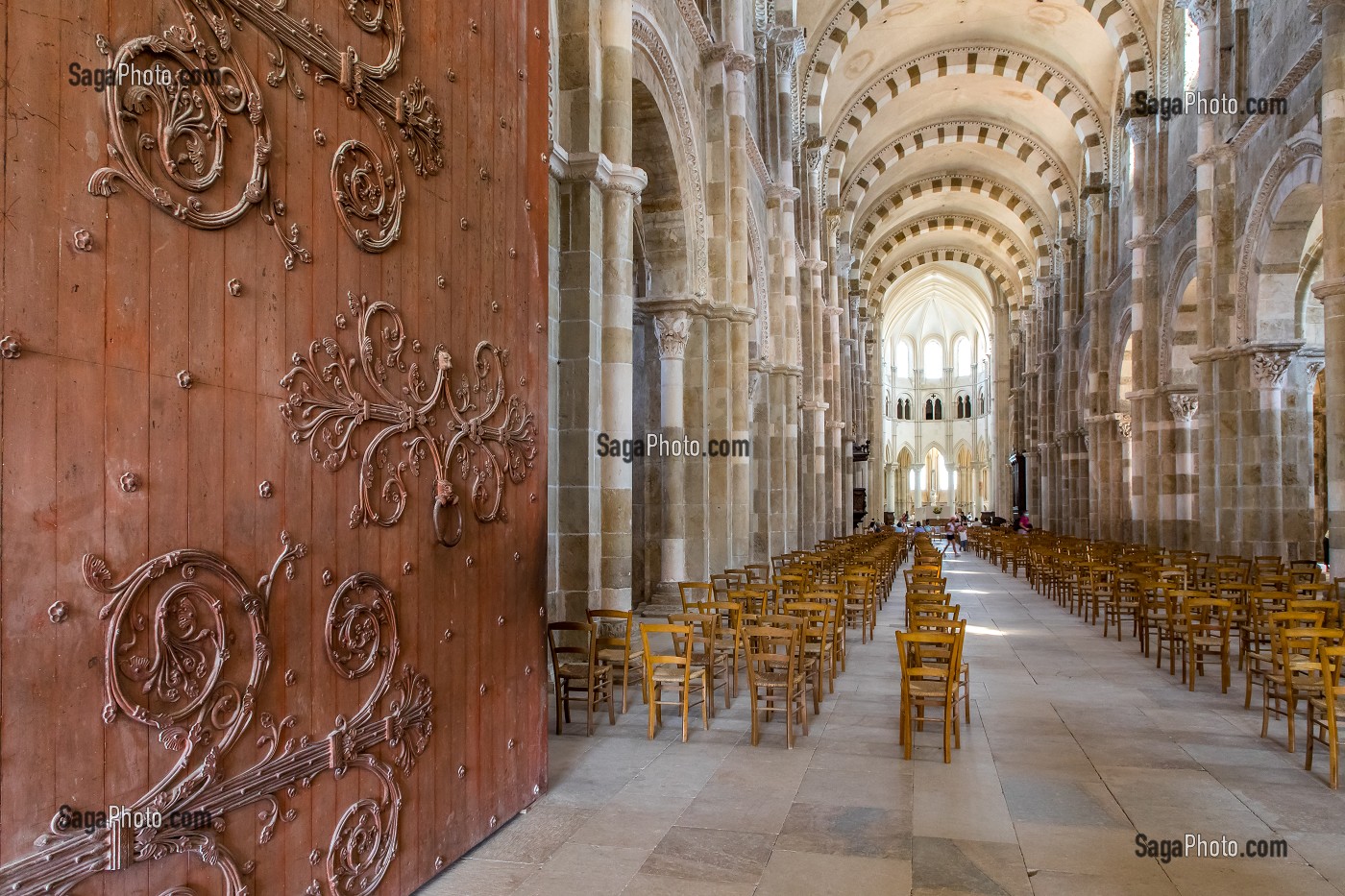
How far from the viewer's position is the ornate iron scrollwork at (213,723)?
2.64m

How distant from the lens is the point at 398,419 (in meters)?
3.97

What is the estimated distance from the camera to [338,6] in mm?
3699

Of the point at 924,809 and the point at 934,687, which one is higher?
the point at 934,687

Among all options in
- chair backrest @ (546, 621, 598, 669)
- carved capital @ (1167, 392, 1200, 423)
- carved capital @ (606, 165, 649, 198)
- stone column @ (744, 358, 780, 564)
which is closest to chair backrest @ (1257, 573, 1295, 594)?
chair backrest @ (546, 621, 598, 669)

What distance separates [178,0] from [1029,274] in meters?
48.2

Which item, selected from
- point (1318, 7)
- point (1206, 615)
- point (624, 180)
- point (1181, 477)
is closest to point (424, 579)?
point (624, 180)

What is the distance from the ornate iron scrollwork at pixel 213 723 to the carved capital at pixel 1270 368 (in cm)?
1837

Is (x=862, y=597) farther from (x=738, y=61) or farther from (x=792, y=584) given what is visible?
(x=738, y=61)

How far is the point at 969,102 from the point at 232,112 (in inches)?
1456

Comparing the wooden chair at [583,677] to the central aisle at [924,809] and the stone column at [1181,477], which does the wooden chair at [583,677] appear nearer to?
the central aisle at [924,809]

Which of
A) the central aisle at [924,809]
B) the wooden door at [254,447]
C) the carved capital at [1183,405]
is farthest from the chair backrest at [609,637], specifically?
the carved capital at [1183,405]

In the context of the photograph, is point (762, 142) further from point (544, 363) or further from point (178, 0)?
point (178, 0)

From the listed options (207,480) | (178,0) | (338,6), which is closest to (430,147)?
(338,6)

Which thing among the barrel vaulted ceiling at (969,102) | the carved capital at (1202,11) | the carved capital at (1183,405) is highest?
the barrel vaulted ceiling at (969,102)
